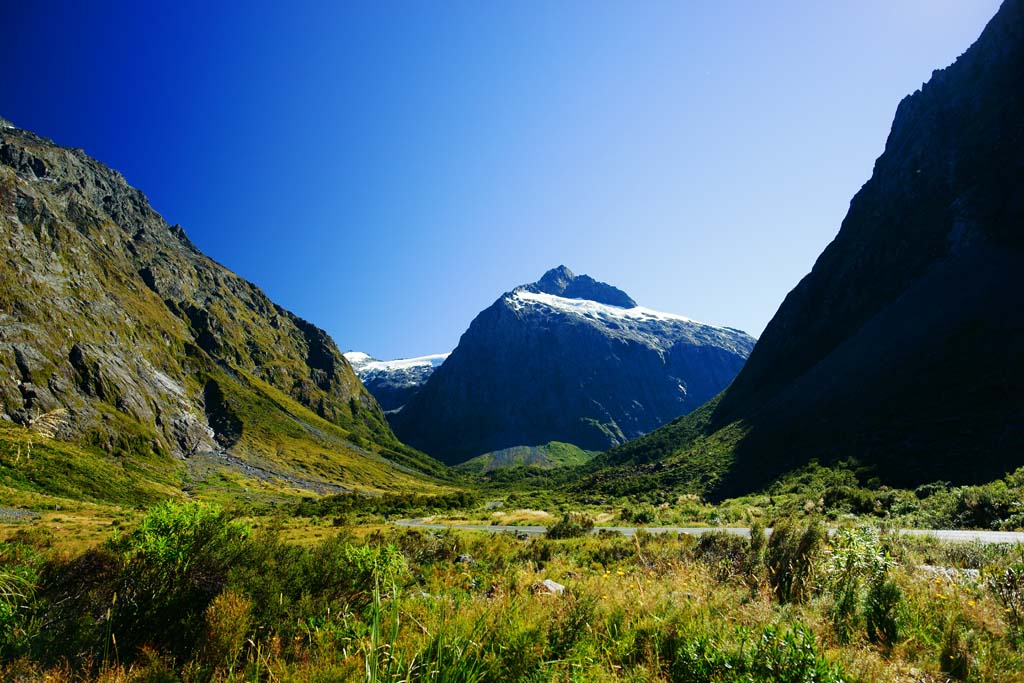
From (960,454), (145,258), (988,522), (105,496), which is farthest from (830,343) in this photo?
(145,258)

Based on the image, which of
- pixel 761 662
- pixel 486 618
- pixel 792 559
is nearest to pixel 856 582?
pixel 792 559

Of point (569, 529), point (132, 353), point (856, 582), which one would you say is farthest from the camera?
point (132, 353)

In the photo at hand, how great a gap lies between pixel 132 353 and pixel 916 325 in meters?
159

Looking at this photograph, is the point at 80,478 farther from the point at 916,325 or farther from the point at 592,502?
the point at 916,325

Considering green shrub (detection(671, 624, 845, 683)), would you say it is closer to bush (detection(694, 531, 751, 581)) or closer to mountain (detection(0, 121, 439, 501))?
bush (detection(694, 531, 751, 581))

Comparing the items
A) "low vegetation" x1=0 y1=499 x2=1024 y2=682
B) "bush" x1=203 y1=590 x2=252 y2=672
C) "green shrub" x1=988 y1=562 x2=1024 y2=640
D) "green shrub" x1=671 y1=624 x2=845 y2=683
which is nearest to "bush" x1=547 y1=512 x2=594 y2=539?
"low vegetation" x1=0 y1=499 x2=1024 y2=682

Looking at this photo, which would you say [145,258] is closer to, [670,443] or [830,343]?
[670,443]

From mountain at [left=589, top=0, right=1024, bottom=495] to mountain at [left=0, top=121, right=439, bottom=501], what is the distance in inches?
3363

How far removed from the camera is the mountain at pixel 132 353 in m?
83.2

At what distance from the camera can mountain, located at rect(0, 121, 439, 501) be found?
83250 millimetres

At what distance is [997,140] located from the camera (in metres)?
63.8

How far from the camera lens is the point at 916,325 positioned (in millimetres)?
53906

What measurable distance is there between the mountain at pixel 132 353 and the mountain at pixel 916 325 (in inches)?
3363

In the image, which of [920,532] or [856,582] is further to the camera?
[920,532]
